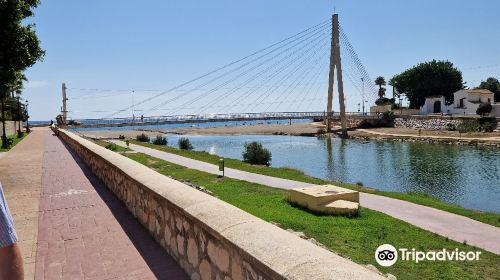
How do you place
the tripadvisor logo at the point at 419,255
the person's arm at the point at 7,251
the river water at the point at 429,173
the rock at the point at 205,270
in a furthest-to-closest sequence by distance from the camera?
the river water at the point at 429,173 → the tripadvisor logo at the point at 419,255 → the rock at the point at 205,270 → the person's arm at the point at 7,251

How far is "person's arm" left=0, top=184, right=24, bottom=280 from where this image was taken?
2010 mm

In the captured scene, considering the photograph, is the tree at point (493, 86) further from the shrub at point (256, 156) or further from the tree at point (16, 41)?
the tree at point (16, 41)

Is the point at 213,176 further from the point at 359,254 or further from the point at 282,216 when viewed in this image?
the point at 359,254

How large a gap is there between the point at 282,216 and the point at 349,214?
2032 millimetres

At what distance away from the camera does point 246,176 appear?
20.5 metres

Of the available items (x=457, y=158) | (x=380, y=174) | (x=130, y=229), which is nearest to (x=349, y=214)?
(x=130, y=229)

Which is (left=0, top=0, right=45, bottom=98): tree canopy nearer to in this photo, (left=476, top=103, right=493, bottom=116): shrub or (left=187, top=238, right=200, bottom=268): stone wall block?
(left=187, top=238, right=200, bottom=268): stone wall block

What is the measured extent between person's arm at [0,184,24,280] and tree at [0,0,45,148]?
538 inches

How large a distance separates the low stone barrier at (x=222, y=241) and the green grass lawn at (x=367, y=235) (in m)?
4.26

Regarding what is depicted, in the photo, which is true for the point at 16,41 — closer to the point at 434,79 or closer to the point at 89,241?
the point at 89,241

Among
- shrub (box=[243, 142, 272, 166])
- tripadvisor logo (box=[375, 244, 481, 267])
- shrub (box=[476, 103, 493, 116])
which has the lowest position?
tripadvisor logo (box=[375, 244, 481, 267])

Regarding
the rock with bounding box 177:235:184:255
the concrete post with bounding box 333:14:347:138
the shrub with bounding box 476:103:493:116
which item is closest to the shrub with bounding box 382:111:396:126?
the concrete post with bounding box 333:14:347:138

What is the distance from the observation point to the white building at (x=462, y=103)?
72.9m

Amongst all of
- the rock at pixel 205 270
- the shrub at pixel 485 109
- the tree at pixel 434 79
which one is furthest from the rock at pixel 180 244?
the tree at pixel 434 79
